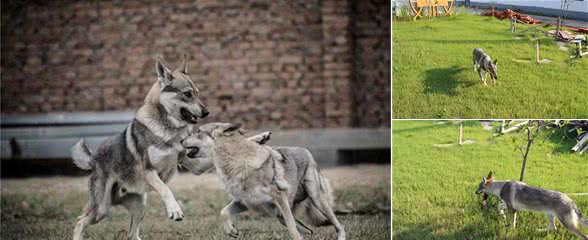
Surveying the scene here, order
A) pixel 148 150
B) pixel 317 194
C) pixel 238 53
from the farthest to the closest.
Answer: pixel 238 53, pixel 317 194, pixel 148 150

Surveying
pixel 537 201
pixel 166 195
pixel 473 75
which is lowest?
pixel 537 201

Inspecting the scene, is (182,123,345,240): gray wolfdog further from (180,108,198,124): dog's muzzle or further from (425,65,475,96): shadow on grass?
(425,65,475,96): shadow on grass

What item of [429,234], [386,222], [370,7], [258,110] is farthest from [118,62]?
[429,234]

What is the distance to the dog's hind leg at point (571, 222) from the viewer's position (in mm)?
5988

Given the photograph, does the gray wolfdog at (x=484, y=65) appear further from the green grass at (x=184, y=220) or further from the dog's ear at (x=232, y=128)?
the dog's ear at (x=232, y=128)

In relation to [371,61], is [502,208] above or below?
below

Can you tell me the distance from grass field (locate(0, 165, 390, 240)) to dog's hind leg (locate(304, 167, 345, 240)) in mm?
345

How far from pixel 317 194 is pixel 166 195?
97 centimetres

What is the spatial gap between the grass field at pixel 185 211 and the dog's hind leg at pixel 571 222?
134cm

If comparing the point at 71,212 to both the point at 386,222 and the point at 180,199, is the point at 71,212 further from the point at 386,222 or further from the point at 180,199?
the point at 386,222

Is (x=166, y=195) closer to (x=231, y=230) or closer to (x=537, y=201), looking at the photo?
(x=231, y=230)

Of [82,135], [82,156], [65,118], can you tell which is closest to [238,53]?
[82,135]

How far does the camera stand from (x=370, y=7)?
377 inches

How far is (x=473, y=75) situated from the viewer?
6375 mm
